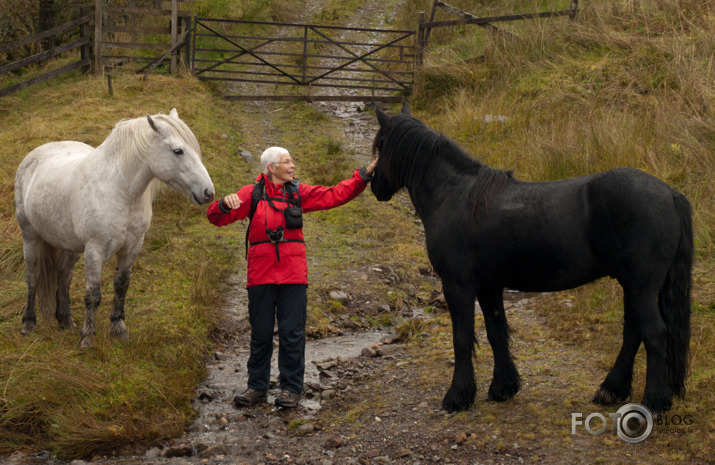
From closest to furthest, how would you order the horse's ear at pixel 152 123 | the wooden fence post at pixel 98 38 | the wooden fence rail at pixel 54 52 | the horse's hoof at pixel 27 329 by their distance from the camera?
the horse's ear at pixel 152 123 → the horse's hoof at pixel 27 329 → the wooden fence rail at pixel 54 52 → the wooden fence post at pixel 98 38

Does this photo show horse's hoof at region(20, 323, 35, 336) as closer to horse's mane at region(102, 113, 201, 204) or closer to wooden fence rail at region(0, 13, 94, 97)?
horse's mane at region(102, 113, 201, 204)

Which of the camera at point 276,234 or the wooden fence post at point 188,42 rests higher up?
the wooden fence post at point 188,42

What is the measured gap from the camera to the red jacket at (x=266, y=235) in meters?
5.05

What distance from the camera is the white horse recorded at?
5078 mm

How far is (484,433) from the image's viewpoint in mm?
4172

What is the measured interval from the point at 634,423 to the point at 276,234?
2.76 meters

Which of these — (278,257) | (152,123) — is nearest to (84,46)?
(152,123)

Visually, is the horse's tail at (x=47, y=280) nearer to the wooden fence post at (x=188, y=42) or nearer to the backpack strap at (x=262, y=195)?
the backpack strap at (x=262, y=195)

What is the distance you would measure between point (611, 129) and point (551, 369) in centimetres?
458

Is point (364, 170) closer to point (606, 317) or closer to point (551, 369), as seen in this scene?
point (551, 369)

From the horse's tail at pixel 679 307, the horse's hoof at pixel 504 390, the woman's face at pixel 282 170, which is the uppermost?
the woman's face at pixel 282 170

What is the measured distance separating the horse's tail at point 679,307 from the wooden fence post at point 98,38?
1402 cm

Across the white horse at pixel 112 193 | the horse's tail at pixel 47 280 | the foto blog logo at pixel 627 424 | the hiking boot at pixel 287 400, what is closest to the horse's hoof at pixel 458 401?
the foto blog logo at pixel 627 424

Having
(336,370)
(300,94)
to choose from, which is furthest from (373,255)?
(300,94)
